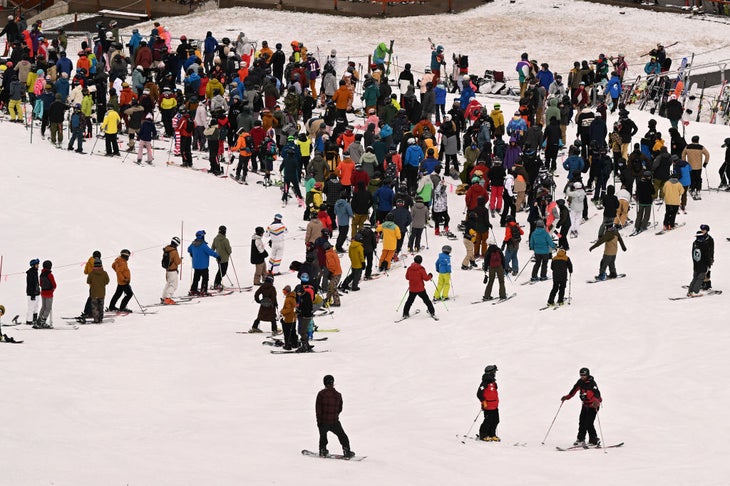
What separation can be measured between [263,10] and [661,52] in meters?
17.6

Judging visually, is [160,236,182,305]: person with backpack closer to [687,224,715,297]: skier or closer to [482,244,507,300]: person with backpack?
[482,244,507,300]: person with backpack

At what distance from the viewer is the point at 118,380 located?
2002cm

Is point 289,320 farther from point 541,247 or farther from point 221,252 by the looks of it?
point 541,247

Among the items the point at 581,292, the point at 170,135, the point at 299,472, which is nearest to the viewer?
the point at 299,472

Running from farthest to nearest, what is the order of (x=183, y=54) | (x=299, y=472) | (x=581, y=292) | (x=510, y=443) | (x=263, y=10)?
1. (x=263, y=10)
2. (x=183, y=54)
3. (x=581, y=292)
4. (x=510, y=443)
5. (x=299, y=472)

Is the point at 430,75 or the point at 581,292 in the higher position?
the point at 430,75

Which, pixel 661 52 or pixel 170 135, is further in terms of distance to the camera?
pixel 661 52

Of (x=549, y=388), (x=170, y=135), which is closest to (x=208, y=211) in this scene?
(x=170, y=135)

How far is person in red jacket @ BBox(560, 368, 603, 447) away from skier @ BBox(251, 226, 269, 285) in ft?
31.8

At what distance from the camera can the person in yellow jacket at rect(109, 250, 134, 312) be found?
23797 millimetres

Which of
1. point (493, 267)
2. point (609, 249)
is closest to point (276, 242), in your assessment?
point (493, 267)

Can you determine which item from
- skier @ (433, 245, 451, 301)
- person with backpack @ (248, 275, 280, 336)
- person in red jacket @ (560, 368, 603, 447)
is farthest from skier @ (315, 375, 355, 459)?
skier @ (433, 245, 451, 301)

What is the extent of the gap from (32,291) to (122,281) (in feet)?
5.79

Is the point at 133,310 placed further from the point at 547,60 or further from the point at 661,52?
the point at 547,60
